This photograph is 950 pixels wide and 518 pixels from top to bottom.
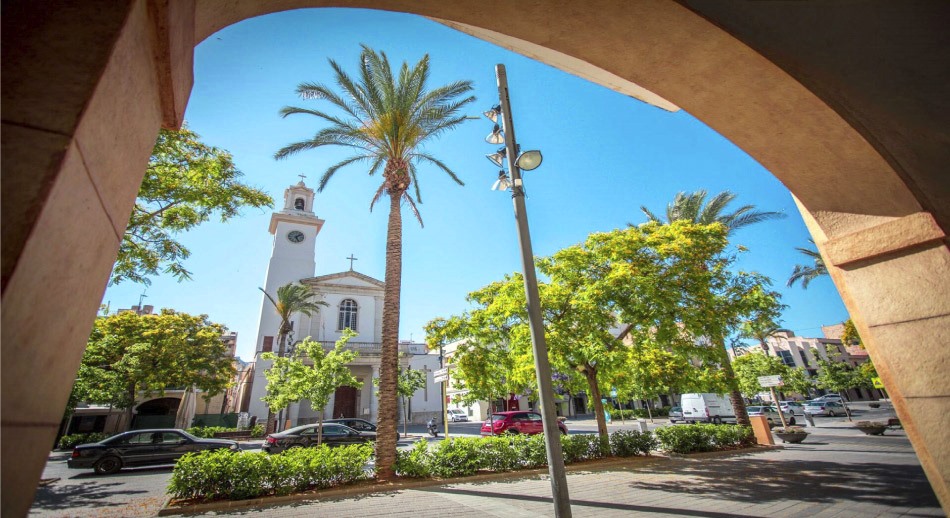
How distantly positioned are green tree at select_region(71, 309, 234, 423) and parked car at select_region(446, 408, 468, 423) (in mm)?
25749

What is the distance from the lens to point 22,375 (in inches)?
39.8

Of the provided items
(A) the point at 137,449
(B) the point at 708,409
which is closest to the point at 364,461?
(A) the point at 137,449

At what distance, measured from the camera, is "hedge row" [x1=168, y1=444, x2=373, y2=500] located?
27.9ft

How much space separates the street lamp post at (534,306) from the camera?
4500mm

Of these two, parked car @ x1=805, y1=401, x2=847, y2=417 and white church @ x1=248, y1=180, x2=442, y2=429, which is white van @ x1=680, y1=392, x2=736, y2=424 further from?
white church @ x1=248, y1=180, x2=442, y2=429

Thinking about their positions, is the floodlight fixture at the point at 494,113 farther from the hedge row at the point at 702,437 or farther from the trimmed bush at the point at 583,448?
the hedge row at the point at 702,437

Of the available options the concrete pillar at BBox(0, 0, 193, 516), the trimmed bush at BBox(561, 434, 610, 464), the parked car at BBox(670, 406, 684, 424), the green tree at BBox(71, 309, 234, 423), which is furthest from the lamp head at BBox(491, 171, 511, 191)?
the parked car at BBox(670, 406, 684, 424)

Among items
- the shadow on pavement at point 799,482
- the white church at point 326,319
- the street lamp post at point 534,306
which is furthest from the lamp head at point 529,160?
the white church at point 326,319

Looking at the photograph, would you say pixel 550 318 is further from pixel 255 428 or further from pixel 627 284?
pixel 255 428

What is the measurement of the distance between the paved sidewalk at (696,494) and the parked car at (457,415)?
1486 inches

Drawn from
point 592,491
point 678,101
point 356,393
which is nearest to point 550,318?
point 592,491

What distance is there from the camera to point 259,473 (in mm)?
8852

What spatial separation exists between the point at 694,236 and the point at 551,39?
12268 millimetres

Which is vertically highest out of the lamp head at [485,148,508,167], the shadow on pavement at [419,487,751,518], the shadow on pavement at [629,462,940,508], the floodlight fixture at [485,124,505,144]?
the floodlight fixture at [485,124,505,144]
